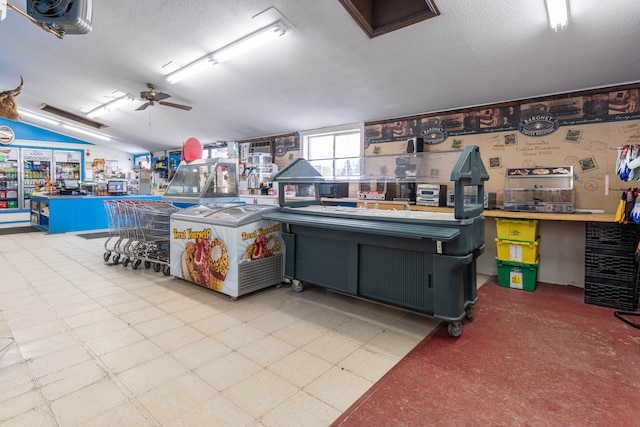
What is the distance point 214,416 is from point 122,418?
0.51 m

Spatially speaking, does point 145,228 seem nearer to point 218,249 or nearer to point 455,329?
point 218,249

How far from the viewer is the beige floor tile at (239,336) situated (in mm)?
2725

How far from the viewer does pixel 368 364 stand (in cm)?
243

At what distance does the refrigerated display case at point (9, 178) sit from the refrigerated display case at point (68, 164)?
1169 mm

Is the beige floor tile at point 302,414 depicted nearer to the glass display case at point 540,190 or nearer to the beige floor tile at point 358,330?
the beige floor tile at point 358,330

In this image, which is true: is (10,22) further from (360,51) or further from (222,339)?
(222,339)

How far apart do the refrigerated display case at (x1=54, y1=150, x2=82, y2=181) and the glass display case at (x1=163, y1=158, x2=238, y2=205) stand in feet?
30.7

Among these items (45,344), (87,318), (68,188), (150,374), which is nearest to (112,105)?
(68,188)

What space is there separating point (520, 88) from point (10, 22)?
7589 mm

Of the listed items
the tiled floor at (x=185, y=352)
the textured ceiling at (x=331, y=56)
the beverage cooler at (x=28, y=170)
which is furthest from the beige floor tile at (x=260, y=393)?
the beverage cooler at (x=28, y=170)

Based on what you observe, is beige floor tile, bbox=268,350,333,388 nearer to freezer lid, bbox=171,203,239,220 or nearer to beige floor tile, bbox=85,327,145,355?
beige floor tile, bbox=85,327,145,355

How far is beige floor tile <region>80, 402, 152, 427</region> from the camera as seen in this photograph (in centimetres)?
178

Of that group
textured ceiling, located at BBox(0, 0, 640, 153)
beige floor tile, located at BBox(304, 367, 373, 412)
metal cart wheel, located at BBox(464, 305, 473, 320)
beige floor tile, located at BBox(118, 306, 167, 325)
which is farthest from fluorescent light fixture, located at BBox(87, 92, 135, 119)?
metal cart wheel, located at BBox(464, 305, 473, 320)

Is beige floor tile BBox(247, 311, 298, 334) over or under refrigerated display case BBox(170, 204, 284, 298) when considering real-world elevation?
under
